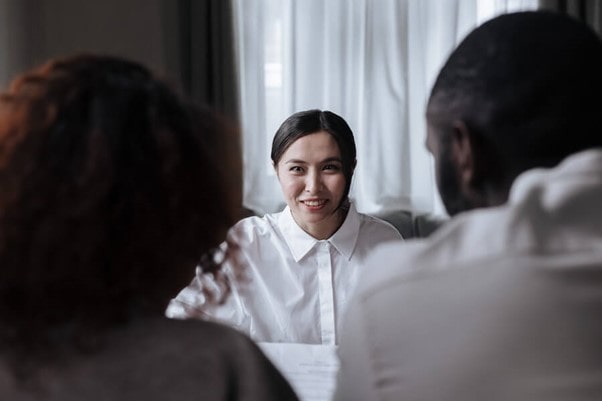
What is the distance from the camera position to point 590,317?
0.75 m

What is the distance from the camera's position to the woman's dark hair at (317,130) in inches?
88.9

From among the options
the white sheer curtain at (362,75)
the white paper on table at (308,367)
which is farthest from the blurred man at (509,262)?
the white sheer curtain at (362,75)

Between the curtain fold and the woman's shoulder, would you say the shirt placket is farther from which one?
the curtain fold

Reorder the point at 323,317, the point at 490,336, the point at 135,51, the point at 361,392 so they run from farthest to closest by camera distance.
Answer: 1. the point at 135,51
2. the point at 323,317
3. the point at 361,392
4. the point at 490,336

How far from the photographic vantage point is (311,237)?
2.28m

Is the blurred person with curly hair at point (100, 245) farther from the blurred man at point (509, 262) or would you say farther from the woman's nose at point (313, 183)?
the woman's nose at point (313, 183)

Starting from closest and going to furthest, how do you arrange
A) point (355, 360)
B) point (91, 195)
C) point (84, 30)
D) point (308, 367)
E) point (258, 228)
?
1. point (91, 195)
2. point (355, 360)
3. point (308, 367)
4. point (258, 228)
5. point (84, 30)

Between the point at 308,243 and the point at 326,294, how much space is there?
161 mm

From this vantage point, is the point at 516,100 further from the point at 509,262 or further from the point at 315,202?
the point at 315,202

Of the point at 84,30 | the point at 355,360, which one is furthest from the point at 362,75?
the point at 355,360

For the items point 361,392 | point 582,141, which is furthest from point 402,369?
point 582,141

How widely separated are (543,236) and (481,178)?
0.16 meters

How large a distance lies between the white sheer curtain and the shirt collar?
3.43 feet

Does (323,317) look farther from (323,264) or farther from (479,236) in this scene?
(479,236)
